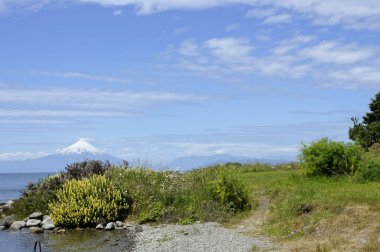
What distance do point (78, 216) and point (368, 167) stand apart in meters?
12.9

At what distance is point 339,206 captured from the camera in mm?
18391

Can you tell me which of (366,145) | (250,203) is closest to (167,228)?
(250,203)

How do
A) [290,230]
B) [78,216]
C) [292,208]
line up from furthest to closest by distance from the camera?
[78,216], [292,208], [290,230]

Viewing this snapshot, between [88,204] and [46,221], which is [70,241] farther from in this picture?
[46,221]

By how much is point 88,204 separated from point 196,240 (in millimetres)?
7391

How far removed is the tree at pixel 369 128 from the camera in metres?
47.9

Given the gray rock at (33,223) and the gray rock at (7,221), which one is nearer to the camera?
→ the gray rock at (33,223)

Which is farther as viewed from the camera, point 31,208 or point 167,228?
point 31,208

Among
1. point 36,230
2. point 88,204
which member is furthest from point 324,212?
point 36,230

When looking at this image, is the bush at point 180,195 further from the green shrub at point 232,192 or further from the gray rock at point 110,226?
the gray rock at point 110,226

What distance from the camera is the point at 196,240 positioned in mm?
18484

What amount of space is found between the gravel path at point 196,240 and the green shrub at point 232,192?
1762 millimetres

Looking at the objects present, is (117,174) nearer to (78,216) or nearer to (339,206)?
(78,216)

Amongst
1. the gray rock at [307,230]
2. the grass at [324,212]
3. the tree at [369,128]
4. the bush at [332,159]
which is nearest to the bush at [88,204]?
the grass at [324,212]
